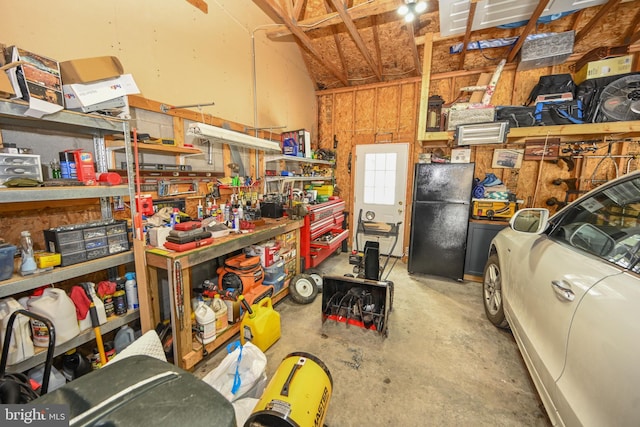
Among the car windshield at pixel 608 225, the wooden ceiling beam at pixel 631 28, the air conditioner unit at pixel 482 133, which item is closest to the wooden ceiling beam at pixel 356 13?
the air conditioner unit at pixel 482 133

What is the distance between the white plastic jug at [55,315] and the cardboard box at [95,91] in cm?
110

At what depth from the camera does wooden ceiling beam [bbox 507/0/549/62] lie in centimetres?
252

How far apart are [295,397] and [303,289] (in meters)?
1.81

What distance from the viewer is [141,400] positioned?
0.62 metres

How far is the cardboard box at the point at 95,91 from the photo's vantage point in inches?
54.2

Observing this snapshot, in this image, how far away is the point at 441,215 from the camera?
3.50m

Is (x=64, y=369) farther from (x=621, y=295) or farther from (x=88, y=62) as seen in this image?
(x=621, y=295)

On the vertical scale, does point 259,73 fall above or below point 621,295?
above

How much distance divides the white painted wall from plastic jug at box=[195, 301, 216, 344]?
1.88 m

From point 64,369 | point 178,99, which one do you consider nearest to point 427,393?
point 64,369

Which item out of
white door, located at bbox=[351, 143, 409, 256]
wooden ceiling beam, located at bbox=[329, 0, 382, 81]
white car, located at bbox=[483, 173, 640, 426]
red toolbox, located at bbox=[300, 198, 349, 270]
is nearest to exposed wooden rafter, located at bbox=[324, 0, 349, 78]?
wooden ceiling beam, located at bbox=[329, 0, 382, 81]

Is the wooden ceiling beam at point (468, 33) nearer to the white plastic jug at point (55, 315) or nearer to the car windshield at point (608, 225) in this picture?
the car windshield at point (608, 225)

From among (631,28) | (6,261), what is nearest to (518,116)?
(631,28)

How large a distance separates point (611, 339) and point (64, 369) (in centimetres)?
289
